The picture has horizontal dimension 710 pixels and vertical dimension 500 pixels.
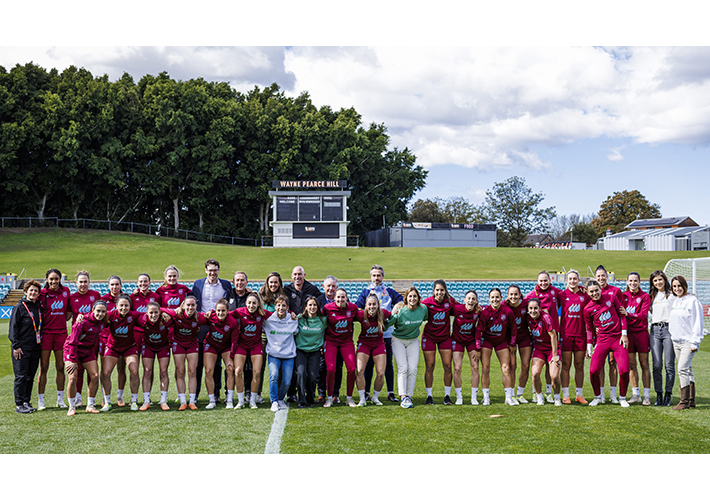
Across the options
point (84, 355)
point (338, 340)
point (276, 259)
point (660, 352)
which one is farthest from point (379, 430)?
point (276, 259)

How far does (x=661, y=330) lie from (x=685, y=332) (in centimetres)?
34

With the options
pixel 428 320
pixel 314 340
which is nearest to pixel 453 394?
pixel 428 320

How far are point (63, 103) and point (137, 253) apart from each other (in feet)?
49.7

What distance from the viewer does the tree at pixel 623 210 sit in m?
74.7

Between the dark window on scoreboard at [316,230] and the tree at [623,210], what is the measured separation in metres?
51.0

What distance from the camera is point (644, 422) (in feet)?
20.0

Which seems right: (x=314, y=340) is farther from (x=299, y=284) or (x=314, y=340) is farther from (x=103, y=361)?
(x=103, y=361)

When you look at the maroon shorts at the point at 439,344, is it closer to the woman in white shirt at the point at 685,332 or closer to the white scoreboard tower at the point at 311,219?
the woman in white shirt at the point at 685,332

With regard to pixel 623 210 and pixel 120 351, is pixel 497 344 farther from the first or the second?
pixel 623 210

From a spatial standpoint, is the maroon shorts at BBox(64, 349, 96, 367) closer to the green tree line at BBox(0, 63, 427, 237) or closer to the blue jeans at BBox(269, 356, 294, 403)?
the blue jeans at BBox(269, 356, 294, 403)

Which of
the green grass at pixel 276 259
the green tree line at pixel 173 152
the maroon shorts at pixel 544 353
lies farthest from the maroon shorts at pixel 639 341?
the green tree line at pixel 173 152

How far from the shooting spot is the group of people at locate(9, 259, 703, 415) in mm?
6785

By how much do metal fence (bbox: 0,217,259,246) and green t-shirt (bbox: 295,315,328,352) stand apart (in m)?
39.2

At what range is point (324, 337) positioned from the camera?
23.2 feet
